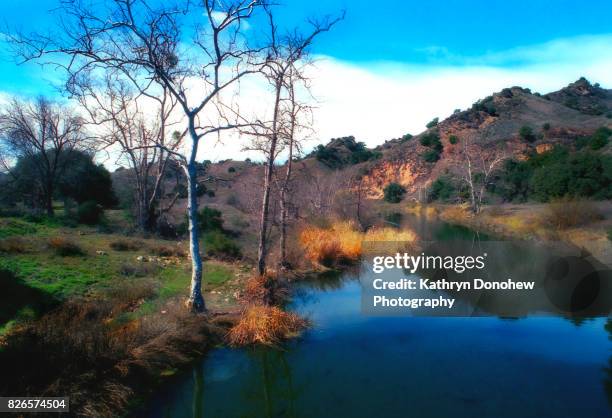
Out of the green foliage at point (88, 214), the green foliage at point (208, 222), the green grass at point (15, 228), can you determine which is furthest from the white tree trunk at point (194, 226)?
the green foliage at point (88, 214)

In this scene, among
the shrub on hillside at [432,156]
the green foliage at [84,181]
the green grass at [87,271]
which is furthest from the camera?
the shrub on hillside at [432,156]

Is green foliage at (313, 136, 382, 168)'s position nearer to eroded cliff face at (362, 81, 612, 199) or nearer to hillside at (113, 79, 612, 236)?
hillside at (113, 79, 612, 236)

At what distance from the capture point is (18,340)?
7.55m

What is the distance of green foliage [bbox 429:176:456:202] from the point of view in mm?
57138

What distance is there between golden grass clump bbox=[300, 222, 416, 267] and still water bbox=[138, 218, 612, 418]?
7664 mm

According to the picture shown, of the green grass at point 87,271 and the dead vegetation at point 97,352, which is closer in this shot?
the dead vegetation at point 97,352

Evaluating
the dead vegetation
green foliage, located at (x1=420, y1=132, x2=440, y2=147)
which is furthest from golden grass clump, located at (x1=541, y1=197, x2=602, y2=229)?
green foliage, located at (x1=420, y1=132, x2=440, y2=147)

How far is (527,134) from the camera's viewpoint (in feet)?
204

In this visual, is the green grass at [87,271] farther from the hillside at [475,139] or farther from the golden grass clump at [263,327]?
the hillside at [475,139]

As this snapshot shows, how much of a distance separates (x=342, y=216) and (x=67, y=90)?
21.2 metres

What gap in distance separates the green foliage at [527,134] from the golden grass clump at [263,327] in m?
62.4

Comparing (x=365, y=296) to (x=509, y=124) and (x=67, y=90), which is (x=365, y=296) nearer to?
(x=67, y=90)

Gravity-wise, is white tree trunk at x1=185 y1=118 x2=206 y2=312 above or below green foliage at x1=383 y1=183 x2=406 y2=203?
below

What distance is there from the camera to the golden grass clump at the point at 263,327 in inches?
414
